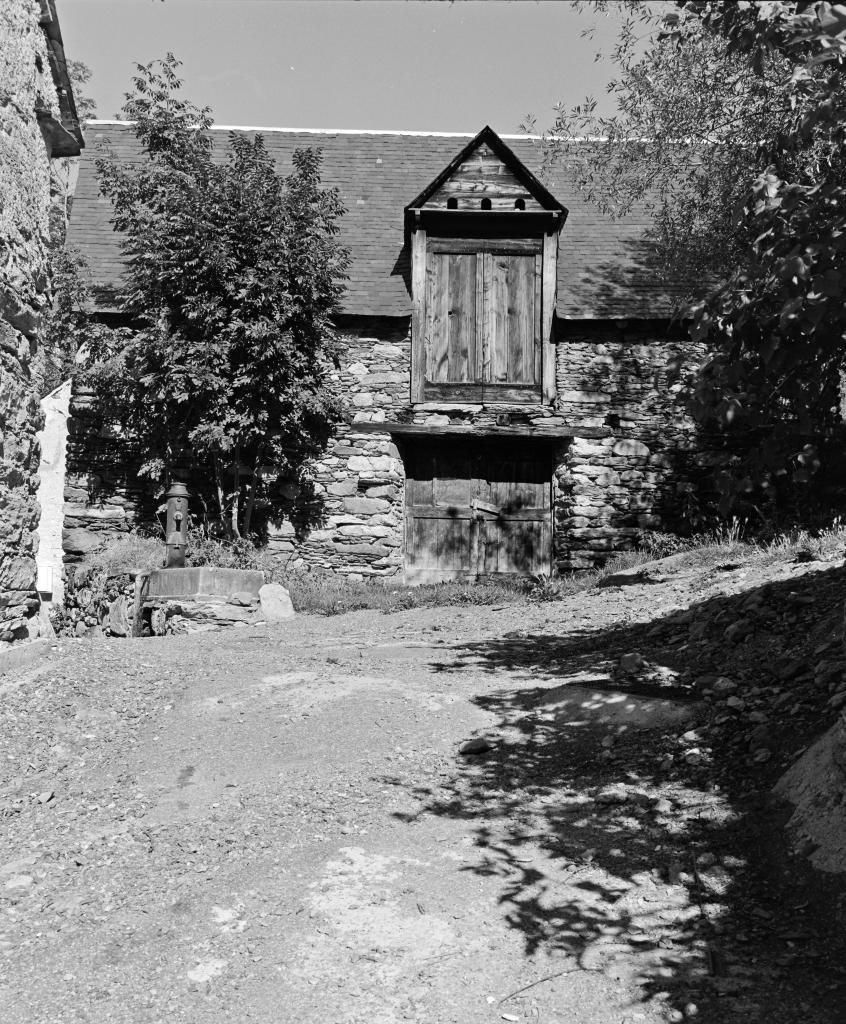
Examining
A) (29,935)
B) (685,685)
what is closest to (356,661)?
(685,685)

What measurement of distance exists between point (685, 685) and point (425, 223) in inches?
356

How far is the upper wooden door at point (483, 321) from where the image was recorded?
517 inches

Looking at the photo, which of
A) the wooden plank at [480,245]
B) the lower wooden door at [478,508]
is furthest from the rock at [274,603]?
the wooden plank at [480,245]

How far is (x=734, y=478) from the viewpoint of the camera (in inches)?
153

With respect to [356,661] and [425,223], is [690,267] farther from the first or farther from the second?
[356,661]

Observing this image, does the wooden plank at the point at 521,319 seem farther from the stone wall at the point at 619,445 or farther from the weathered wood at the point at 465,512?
the weathered wood at the point at 465,512

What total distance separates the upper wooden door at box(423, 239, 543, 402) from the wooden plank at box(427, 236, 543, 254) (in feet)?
0.05

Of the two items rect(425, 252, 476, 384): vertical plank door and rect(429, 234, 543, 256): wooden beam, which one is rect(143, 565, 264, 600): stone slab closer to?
→ rect(425, 252, 476, 384): vertical plank door

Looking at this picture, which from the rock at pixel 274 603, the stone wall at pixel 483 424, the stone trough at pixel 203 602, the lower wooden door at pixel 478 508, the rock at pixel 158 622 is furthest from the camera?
the lower wooden door at pixel 478 508

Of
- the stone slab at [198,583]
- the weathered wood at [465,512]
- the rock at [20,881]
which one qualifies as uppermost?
the weathered wood at [465,512]

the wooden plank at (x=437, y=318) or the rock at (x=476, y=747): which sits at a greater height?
the wooden plank at (x=437, y=318)

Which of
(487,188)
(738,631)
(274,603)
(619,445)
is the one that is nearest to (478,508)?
(619,445)

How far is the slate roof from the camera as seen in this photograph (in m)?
13.1

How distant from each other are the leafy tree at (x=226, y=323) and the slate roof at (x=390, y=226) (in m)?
0.95
